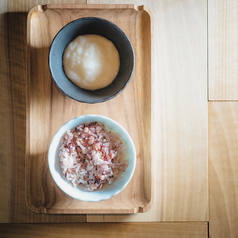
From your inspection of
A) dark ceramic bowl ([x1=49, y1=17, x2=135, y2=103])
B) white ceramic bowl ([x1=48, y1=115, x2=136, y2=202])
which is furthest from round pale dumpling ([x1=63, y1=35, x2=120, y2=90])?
white ceramic bowl ([x1=48, y1=115, x2=136, y2=202])

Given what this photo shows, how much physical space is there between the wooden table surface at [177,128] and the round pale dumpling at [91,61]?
165mm

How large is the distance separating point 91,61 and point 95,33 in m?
0.10

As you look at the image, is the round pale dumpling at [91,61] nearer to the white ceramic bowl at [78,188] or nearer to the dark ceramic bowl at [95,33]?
the dark ceramic bowl at [95,33]

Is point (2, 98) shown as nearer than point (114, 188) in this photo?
No

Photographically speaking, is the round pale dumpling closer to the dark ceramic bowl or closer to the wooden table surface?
the dark ceramic bowl

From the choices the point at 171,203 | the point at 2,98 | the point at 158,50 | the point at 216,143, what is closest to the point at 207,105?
the point at 216,143

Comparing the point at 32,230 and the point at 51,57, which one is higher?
the point at 51,57

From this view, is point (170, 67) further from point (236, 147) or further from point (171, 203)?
point (171, 203)

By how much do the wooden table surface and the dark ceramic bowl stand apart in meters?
0.15

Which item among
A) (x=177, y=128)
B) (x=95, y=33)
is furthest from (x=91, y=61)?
(x=177, y=128)

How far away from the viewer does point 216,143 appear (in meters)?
0.95

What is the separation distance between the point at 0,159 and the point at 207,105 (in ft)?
2.49

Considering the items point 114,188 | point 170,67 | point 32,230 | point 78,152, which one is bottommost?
point 32,230

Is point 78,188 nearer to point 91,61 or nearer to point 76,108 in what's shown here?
point 76,108
